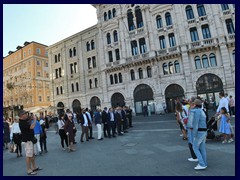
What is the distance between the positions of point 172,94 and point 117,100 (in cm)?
906

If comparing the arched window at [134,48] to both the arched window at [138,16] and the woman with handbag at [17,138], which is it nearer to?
the arched window at [138,16]

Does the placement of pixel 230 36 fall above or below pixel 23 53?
below

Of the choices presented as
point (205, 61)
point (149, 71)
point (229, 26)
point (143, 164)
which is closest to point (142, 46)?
point (149, 71)

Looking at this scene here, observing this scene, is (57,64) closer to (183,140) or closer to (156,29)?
(156,29)

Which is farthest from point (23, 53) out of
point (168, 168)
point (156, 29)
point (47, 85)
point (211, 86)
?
point (168, 168)

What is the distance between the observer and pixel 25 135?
5574 millimetres

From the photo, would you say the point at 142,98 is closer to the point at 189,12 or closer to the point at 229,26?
the point at 189,12

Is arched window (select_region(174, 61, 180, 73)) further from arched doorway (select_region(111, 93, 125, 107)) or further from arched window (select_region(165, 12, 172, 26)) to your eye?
arched doorway (select_region(111, 93, 125, 107))

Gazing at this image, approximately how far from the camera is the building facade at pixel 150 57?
24094mm

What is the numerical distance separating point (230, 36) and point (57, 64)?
3105 centimetres

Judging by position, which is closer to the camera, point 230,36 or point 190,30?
point 230,36

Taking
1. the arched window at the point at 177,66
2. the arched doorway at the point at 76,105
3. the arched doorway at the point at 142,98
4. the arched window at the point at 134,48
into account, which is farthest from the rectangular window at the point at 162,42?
the arched doorway at the point at 76,105
